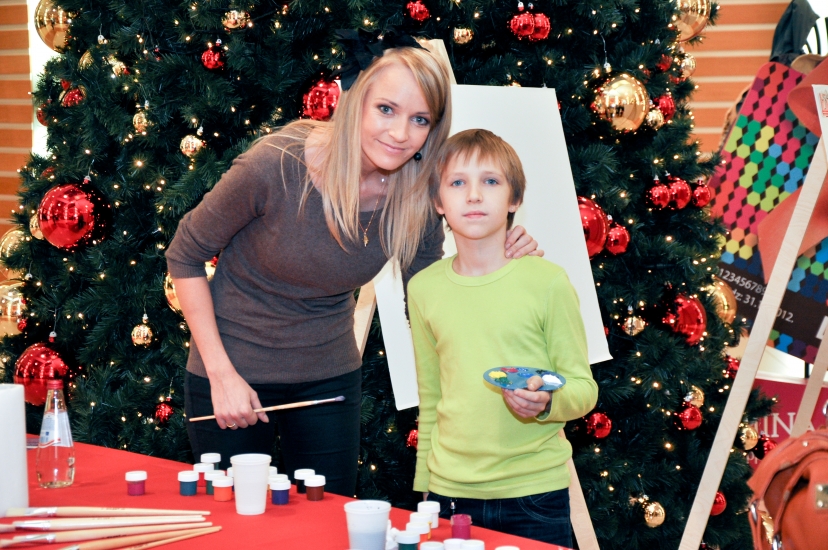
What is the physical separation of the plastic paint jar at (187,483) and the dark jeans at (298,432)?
42cm

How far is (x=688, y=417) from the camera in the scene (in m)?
3.06

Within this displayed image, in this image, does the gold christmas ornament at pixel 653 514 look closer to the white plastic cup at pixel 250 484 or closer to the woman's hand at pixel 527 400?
the woman's hand at pixel 527 400

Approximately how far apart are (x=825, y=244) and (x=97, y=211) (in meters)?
3.43

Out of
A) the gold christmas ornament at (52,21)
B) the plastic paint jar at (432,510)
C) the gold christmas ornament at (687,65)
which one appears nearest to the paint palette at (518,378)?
the plastic paint jar at (432,510)

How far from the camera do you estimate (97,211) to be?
2.93 meters

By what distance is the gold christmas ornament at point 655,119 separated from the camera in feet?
9.89

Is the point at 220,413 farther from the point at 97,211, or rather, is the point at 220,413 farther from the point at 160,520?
the point at 97,211

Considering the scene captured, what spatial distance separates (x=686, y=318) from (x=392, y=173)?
154 cm

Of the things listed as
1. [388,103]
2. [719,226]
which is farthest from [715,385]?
[388,103]

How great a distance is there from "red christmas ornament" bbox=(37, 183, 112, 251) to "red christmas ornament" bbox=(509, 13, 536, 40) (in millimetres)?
1526

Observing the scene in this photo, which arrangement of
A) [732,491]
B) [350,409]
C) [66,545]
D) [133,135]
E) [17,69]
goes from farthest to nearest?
[17,69] → [732,491] → [133,135] → [350,409] → [66,545]

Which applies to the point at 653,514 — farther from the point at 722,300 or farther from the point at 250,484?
the point at 250,484

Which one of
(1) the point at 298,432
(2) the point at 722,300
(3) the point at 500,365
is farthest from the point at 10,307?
(2) the point at 722,300

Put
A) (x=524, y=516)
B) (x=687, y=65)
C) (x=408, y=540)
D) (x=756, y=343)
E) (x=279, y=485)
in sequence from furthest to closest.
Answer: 1. (x=687, y=65)
2. (x=756, y=343)
3. (x=524, y=516)
4. (x=279, y=485)
5. (x=408, y=540)
